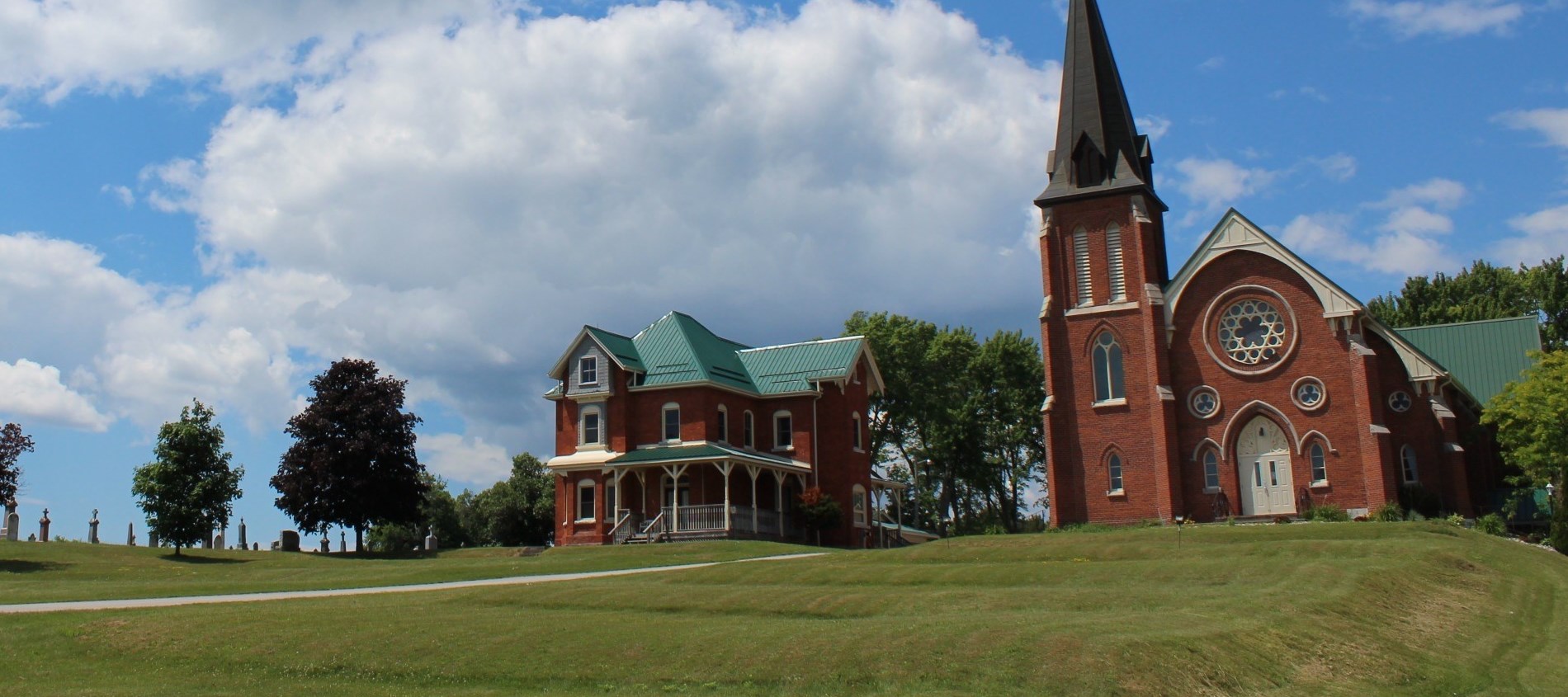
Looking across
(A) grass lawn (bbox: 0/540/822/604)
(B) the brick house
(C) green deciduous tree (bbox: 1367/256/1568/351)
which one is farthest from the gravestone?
(C) green deciduous tree (bbox: 1367/256/1568/351)

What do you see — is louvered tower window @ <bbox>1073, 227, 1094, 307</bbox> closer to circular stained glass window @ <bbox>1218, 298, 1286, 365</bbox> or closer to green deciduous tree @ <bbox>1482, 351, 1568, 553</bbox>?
circular stained glass window @ <bbox>1218, 298, 1286, 365</bbox>

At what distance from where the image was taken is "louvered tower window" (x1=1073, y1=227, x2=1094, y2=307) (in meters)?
47.8

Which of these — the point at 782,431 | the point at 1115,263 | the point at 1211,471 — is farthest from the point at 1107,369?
the point at 782,431

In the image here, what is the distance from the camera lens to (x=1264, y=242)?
45000 mm

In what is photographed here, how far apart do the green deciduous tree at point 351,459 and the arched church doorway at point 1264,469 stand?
31965 millimetres

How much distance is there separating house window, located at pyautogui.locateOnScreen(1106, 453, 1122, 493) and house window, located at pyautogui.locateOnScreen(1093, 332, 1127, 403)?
2139 mm

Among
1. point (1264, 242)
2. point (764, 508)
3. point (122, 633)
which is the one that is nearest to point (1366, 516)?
point (1264, 242)

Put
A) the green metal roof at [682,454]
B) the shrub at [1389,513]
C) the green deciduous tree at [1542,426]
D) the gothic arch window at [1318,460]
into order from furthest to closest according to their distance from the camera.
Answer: the green metal roof at [682,454] < the gothic arch window at [1318,460] < the shrub at [1389,513] < the green deciduous tree at [1542,426]

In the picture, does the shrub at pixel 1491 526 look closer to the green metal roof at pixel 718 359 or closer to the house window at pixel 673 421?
the green metal roof at pixel 718 359

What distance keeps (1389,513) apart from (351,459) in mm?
37580

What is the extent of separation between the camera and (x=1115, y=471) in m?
46.3

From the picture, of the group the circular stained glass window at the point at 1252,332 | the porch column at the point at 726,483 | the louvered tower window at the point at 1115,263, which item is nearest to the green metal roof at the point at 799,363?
the porch column at the point at 726,483

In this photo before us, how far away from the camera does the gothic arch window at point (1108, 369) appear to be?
4675 cm

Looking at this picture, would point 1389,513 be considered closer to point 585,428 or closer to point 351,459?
point 585,428
